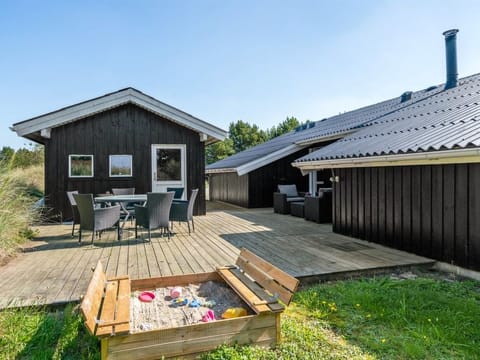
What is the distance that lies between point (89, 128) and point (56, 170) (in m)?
1.44

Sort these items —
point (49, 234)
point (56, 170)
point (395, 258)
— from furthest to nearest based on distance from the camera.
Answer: point (56, 170) < point (49, 234) < point (395, 258)

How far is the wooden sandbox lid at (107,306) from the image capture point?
2174mm

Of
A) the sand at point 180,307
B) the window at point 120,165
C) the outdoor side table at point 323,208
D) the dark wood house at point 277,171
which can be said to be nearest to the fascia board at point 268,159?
the dark wood house at point 277,171

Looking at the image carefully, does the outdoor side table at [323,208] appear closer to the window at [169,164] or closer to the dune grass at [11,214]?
the window at [169,164]

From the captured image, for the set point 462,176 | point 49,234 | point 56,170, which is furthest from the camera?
point 56,170

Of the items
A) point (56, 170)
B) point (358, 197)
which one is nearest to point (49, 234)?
point (56, 170)

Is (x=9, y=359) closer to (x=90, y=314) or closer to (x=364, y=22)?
(x=90, y=314)

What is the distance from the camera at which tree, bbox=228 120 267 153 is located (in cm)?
4888

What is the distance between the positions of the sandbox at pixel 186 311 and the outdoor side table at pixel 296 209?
6.10 metres

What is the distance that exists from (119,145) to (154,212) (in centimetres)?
396

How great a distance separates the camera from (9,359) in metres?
2.31

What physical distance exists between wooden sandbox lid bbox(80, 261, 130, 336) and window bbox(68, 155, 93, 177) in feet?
21.0

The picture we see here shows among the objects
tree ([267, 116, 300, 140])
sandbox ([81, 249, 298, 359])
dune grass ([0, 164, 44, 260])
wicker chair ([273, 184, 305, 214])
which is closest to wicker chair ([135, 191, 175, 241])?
dune grass ([0, 164, 44, 260])

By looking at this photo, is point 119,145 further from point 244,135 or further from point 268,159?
point 244,135
